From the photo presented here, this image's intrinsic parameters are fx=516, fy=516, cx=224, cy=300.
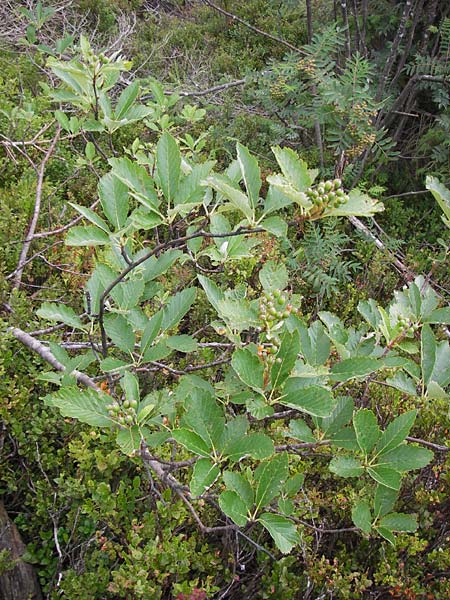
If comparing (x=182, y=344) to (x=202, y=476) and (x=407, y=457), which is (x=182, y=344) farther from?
(x=407, y=457)

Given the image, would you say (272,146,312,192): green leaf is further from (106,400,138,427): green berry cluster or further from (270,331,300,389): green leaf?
(106,400,138,427): green berry cluster

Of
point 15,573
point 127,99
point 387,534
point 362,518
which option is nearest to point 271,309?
point 362,518

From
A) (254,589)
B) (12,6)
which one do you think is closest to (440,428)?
(254,589)

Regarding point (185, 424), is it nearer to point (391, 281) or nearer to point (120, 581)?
point (120, 581)

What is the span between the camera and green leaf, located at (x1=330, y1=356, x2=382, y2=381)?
108 centimetres

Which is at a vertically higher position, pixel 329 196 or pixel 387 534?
pixel 329 196

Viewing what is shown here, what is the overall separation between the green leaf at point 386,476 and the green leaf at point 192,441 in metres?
0.37

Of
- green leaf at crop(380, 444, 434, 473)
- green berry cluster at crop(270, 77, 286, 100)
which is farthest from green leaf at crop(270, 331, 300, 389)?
green berry cluster at crop(270, 77, 286, 100)

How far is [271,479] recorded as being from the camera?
3.58 feet

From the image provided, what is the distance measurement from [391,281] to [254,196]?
2.19 meters

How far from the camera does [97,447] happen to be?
1.93m

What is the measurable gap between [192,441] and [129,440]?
0.47ft

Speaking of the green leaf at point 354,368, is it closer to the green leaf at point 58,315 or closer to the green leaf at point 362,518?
the green leaf at point 362,518

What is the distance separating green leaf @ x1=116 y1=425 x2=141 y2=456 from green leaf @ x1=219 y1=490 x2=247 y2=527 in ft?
0.66
